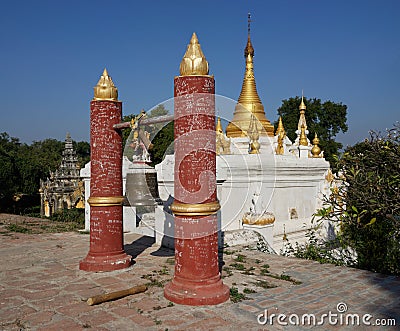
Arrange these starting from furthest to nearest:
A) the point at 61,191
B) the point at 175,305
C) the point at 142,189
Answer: the point at 61,191, the point at 142,189, the point at 175,305

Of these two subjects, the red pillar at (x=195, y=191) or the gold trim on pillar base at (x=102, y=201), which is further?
the gold trim on pillar base at (x=102, y=201)

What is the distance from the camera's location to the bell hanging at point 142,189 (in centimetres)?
898

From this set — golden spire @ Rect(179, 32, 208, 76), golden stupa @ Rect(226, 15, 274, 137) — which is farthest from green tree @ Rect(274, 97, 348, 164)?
golden spire @ Rect(179, 32, 208, 76)

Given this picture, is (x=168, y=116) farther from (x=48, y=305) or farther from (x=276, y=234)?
(x=276, y=234)

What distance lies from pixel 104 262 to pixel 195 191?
205cm

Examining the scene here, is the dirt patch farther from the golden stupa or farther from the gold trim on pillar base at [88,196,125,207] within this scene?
the golden stupa

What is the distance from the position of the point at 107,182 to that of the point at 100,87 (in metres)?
1.38

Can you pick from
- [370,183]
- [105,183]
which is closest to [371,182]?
[370,183]

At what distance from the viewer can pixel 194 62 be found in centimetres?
480

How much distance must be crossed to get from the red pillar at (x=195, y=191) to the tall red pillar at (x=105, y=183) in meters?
1.61

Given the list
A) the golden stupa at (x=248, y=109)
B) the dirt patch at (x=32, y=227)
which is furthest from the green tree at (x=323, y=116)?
the dirt patch at (x=32, y=227)

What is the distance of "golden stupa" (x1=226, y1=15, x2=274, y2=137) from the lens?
637 inches

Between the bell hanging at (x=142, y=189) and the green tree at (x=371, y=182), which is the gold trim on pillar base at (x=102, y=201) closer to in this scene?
the bell hanging at (x=142, y=189)

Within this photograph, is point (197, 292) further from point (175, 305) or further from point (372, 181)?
point (372, 181)
